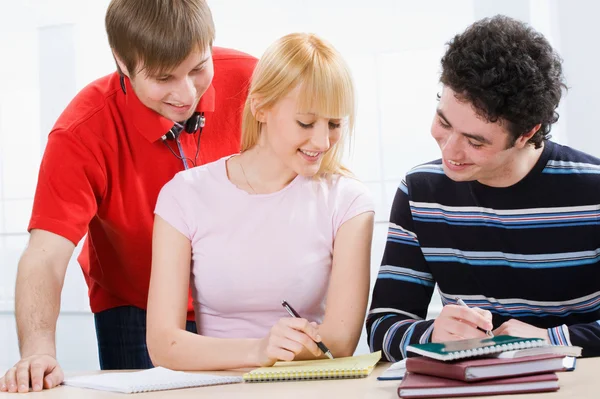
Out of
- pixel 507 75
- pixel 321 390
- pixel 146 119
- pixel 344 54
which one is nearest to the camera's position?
pixel 321 390

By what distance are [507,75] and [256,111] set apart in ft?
1.73

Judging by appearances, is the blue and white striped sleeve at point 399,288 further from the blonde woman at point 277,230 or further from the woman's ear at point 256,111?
the woman's ear at point 256,111

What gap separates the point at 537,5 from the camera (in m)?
3.57

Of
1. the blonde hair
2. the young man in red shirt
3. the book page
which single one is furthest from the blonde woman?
the young man in red shirt

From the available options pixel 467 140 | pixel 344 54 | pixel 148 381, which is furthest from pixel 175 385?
pixel 344 54

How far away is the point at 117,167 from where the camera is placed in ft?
6.10

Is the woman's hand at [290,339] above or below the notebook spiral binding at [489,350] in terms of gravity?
below

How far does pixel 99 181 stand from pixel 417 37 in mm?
2770

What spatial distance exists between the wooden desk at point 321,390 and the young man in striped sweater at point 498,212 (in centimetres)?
21

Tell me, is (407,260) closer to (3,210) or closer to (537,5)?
(537,5)

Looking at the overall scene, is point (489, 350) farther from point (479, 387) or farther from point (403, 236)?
point (403, 236)

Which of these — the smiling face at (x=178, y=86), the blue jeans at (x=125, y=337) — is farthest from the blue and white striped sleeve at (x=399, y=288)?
the blue jeans at (x=125, y=337)

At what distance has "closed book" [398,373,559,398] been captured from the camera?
1.04 m

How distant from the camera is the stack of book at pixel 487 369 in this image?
1.04 m
